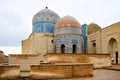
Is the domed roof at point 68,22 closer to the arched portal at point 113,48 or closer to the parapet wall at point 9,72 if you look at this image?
the arched portal at point 113,48

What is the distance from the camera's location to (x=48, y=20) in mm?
26469

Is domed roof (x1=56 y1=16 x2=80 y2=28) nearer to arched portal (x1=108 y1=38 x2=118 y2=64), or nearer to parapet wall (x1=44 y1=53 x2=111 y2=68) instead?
arched portal (x1=108 y1=38 x2=118 y2=64)

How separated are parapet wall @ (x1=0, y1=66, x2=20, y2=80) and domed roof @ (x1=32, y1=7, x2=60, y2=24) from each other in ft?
60.8

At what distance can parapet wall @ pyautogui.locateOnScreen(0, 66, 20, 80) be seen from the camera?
26.6ft

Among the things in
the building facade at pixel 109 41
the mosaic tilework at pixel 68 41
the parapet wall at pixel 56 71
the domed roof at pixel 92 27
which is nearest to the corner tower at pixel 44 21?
the mosaic tilework at pixel 68 41

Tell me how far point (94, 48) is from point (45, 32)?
624cm

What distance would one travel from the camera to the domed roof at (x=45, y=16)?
26516 millimetres

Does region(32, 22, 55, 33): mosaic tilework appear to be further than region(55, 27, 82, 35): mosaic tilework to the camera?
Yes

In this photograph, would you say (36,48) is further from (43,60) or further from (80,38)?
(43,60)

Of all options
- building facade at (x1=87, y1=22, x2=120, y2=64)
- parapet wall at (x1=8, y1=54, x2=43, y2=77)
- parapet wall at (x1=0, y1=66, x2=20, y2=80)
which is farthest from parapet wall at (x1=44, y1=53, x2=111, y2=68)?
parapet wall at (x1=0, y1=66, x2=20, y2=80)

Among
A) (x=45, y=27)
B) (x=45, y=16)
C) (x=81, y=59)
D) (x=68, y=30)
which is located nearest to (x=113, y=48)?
(x=68, y=30)

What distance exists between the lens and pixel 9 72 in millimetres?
8203

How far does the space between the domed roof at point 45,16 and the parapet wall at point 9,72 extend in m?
18.5

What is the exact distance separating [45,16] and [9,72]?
744 inches
